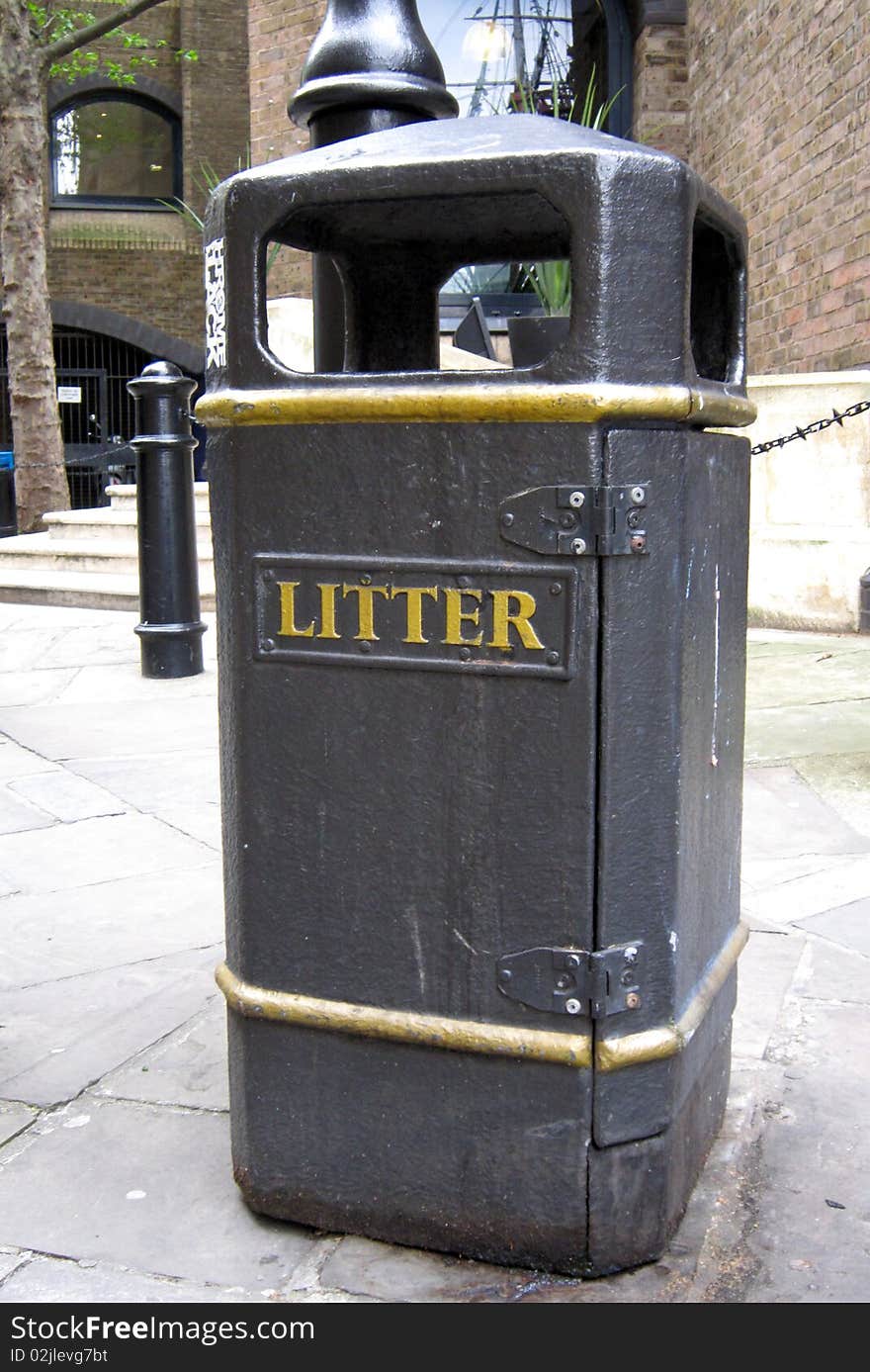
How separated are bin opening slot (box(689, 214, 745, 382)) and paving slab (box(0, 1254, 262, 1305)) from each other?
1572mm

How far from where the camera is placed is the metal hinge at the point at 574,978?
1807mm

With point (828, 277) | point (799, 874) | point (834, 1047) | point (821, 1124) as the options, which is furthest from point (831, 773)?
point (828, 277)

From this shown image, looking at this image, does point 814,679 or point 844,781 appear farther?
point 814,679

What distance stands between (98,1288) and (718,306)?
1.81 meters

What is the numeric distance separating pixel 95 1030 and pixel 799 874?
1.90 m

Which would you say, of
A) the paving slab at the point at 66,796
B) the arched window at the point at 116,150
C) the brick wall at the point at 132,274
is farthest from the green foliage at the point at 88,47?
the paving slab at the point at 66,796

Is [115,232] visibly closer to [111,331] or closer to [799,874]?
[111,331]

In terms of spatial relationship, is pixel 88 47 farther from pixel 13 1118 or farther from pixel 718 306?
pixel 13 1118

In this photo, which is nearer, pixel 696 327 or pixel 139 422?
pixel 696 327

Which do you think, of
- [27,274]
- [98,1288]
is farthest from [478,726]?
[27,274]

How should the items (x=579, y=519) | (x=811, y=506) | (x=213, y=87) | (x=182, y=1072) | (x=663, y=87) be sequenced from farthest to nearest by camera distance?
(x=213, y=87)
(x=663, y=87)
(x=811, y=506)
(x=182, y=1072)
(x=579, y=519)

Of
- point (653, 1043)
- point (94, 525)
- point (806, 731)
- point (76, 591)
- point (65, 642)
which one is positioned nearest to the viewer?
point (653, 1043)

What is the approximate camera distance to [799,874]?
3.62 meters

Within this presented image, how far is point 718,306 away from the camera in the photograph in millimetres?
2297
